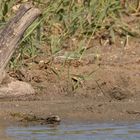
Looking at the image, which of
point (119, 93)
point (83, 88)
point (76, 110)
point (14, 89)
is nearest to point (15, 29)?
Answer: point (14, 89)

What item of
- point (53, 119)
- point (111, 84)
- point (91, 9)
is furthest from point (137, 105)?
point (91, 9)

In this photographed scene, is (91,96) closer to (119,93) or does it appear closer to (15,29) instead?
(119,93)

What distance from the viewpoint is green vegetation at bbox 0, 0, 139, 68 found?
25.0 ft

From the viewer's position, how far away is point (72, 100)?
7070mm

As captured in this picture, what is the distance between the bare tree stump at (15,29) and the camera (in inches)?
250

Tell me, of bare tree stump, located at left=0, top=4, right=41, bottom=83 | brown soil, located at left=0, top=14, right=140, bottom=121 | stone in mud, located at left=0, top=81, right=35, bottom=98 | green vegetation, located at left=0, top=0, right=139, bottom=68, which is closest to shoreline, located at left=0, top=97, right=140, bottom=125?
brown soil, located at left=0, top=14, right=140, bottom=121

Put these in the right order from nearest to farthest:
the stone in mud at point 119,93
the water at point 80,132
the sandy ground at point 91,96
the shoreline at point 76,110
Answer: the water at point 80,132 → the shoreline at point 76,110 → the sandy ground at point 91,96 → the stone in mud at point 119,93

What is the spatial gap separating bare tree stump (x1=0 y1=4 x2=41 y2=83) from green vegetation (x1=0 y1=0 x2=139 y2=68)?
926mm

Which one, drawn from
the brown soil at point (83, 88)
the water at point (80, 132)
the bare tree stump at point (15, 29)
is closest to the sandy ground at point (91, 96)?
the brown soil at point (83, 88)

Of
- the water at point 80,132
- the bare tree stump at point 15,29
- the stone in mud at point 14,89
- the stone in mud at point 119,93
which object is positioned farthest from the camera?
the stone in mud at point 119,93

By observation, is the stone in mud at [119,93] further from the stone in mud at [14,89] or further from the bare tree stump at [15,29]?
the bare tree stump at [15,29]

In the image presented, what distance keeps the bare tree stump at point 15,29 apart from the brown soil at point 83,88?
52cm

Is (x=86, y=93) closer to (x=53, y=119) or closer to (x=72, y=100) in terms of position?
(x=72, y=100)

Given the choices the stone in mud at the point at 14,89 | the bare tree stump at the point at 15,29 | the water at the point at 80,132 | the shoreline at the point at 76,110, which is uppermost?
the bare tree stump at the point at 15,29
